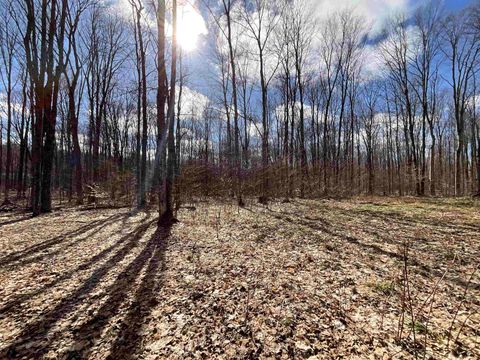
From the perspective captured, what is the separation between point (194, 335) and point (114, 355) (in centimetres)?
68

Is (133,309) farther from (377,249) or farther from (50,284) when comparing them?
(377,249)

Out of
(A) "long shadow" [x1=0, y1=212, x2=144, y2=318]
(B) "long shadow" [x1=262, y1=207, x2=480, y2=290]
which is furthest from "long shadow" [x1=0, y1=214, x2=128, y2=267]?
(B) "long shadow" [x1=262, y1=207, x2=480, y2=290]

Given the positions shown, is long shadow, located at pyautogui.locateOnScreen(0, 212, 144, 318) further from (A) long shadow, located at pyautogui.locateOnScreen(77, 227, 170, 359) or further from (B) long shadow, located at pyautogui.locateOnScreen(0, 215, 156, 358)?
(A) long shadow, located at pyautogui.locateOnScreen(77, 227, 170, 359)

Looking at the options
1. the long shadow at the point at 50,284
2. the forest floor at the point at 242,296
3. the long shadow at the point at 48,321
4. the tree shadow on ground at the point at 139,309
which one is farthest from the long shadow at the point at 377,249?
the long shadow at the point at 50,284

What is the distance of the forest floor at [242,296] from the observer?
208cm

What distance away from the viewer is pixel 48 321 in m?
2.50

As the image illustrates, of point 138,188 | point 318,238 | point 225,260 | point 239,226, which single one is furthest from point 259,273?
point 138,188

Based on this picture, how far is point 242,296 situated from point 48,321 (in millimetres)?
2108

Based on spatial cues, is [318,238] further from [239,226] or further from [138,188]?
[138,188]

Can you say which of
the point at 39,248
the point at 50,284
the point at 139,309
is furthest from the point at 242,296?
the point at 39,248

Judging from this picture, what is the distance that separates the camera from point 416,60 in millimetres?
19484

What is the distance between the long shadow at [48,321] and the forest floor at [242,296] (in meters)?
0.01

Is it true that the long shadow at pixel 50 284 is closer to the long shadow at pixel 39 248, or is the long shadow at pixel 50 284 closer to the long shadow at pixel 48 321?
the long shadow at pixel 48 321

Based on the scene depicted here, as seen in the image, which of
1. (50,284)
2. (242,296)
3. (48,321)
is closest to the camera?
(48,321)
